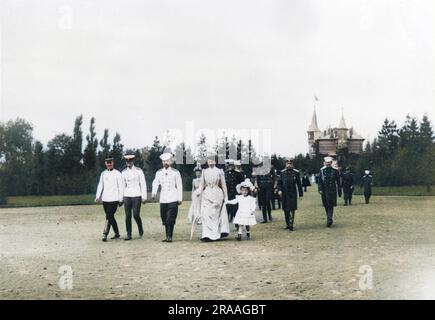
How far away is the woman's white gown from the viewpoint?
11.4 metres

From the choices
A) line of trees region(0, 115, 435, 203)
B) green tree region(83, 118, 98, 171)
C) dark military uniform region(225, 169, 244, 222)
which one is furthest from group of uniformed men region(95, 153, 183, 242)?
green tree region(83, 118, 98, 171)

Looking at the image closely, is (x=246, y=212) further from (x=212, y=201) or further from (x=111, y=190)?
(x=111, y=190)

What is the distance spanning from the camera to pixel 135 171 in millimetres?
12203

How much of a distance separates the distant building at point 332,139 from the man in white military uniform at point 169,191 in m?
93.7

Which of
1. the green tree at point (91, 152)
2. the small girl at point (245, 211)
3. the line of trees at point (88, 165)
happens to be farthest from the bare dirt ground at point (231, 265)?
the green tree at point (91, 152)

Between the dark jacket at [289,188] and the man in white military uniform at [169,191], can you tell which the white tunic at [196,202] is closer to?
the man in white military uniform at [169,191]

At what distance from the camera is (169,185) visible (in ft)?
37.6

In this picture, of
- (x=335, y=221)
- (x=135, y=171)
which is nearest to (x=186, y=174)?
(x=335, y=221)

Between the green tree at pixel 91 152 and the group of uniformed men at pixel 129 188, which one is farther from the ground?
the green tree at pixel 91 152

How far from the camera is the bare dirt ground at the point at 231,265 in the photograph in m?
6.25

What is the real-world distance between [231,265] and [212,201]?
3.53 metres

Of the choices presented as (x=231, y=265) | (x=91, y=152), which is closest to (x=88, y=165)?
(x=91, y=152)

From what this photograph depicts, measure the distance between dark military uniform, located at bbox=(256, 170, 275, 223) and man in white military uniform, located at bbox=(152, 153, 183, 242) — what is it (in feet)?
17.6
